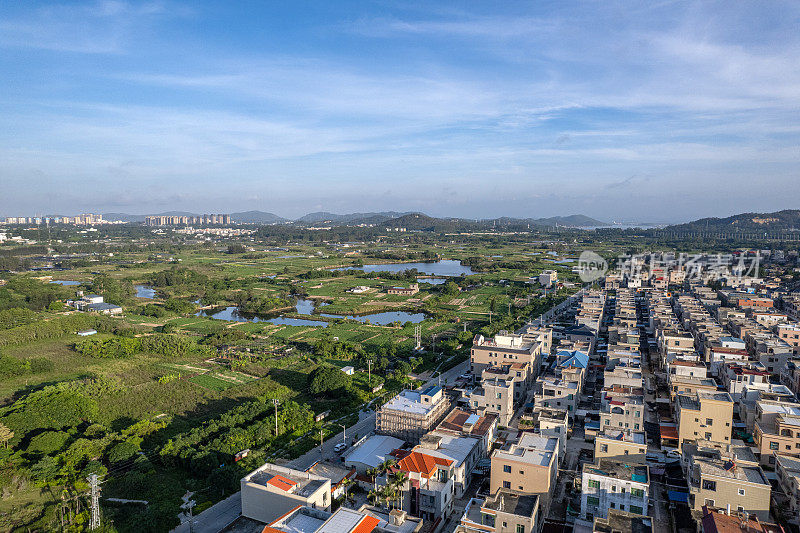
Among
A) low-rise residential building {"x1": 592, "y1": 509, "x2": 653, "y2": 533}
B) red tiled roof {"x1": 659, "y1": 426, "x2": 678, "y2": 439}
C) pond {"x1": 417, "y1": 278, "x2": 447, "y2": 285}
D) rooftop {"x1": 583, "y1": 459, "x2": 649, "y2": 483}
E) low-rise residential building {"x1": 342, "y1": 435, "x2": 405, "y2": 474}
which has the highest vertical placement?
low-rise residential building {"x1": 592, "y1": 509, "x2": 653, "y2": 533}

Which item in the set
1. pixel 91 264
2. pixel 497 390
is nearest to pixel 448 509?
pixel 497 390

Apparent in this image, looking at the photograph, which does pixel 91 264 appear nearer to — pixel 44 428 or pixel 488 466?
pixel 44 428

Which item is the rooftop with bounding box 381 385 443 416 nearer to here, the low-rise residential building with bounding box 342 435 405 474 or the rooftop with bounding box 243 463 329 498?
the low-rise residential building with bounding box 342 435 405 474

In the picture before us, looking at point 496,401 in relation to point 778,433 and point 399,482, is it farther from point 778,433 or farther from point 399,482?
point 778,433

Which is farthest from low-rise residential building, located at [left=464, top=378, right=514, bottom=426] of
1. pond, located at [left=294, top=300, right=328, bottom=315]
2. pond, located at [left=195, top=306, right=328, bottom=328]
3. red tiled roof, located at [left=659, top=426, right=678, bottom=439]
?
pond, located at [left=294, top=300, right=328, bottom=315]

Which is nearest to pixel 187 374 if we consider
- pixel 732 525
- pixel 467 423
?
pixel 467 423

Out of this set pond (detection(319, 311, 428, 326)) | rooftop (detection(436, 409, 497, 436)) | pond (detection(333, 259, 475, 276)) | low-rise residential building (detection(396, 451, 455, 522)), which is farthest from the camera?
pond (detection(333, 259, 475, 276))
